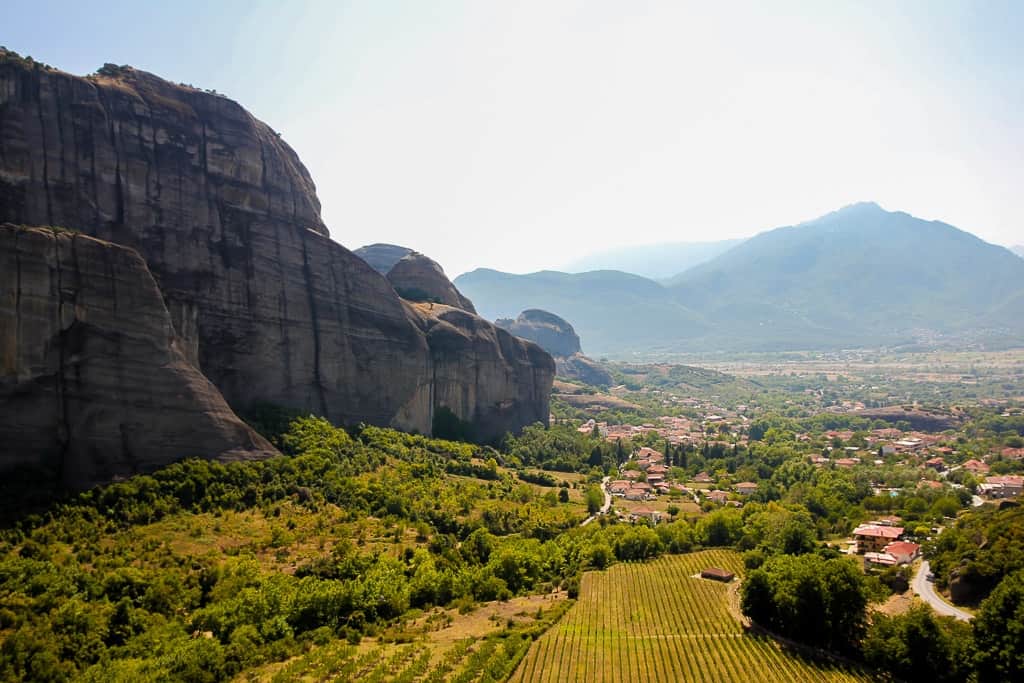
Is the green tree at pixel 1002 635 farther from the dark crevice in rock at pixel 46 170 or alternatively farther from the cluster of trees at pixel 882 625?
the dark crevice in rock at pixel 46 170

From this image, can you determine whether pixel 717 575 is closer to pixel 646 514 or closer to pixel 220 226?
pixel 646 514

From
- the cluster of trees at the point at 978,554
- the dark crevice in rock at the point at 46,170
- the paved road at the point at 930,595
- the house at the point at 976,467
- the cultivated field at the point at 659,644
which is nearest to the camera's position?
the cultivated field at the point at 659,644

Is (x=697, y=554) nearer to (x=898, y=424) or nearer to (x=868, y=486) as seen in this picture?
(x=868, y=486)

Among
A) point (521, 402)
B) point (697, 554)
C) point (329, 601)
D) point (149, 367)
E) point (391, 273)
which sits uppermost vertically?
point (391, 273)

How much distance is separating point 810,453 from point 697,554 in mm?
66891

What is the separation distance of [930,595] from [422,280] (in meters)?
85.0

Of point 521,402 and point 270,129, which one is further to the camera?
point 521,402

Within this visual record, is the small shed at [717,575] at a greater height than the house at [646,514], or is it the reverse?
the house at [646,514]

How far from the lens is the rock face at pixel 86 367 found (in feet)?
143

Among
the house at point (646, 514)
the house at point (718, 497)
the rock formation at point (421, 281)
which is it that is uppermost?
the rock formation at point (421, 281)

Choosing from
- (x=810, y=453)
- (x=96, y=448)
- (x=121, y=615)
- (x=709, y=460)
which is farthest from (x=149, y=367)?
(x=810, y=453)

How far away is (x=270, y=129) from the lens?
78.3 meters

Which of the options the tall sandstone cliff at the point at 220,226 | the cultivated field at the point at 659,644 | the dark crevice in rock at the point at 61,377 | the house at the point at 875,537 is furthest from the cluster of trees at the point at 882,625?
the dark crevice in rock at the point at 61,377

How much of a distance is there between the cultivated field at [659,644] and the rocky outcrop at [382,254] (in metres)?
108
